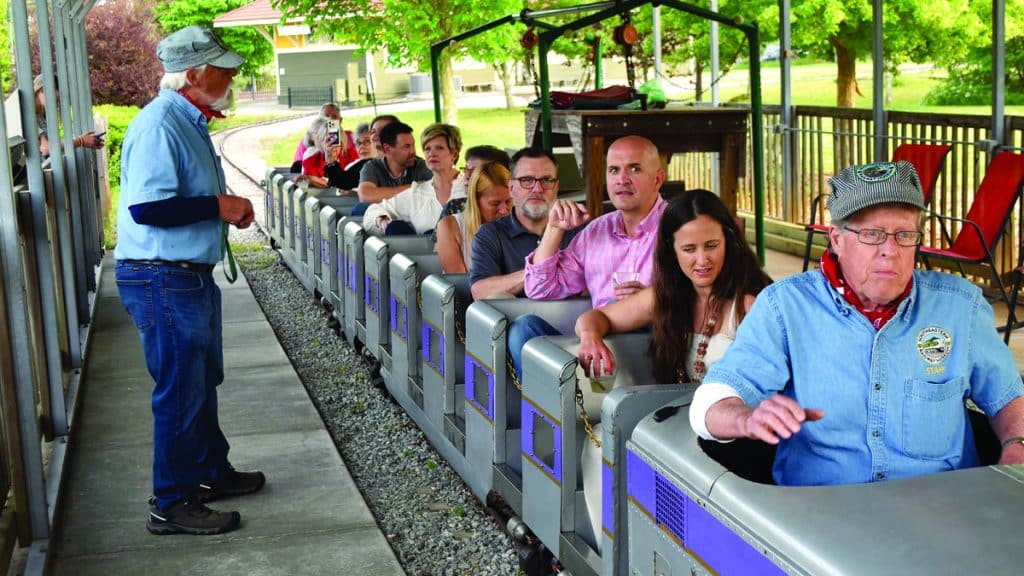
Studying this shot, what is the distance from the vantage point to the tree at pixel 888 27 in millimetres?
17266

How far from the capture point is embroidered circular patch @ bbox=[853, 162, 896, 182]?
287cm

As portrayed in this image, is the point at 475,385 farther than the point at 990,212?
No

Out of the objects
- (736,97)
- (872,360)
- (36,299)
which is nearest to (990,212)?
(872,360)

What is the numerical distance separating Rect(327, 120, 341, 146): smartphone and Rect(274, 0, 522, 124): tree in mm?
8271

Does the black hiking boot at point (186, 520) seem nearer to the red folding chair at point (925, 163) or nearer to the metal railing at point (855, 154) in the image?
the red folding chair at point (925, 163)

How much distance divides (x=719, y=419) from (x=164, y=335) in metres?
2.48

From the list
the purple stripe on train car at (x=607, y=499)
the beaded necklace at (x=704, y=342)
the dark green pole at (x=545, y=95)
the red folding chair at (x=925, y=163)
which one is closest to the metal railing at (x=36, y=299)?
the purple stripe on train car at (x=607, y=499)

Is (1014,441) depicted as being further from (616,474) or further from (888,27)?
(888,27)

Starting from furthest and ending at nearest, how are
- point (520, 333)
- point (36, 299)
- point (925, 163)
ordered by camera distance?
point (925, 163) < point (36, 299) < point (520, 333)

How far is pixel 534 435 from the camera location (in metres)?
4.12

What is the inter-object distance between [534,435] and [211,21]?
45746 millimetres

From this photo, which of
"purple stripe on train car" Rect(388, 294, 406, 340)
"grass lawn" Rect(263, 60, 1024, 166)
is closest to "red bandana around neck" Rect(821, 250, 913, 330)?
"purple stripe on train car" Rect(388, 294, 406, 340)

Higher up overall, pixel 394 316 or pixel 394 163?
pixel 394 163

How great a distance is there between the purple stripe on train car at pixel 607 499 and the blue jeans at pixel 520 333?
0.87 metres
